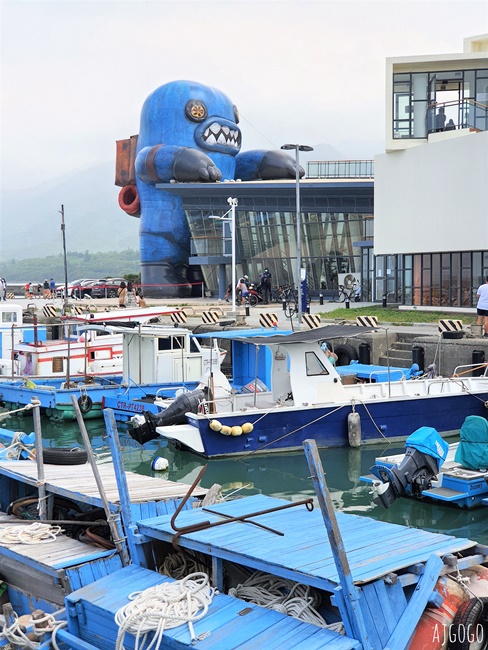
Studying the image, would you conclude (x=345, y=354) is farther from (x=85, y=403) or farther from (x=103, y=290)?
(x=103, y=290)

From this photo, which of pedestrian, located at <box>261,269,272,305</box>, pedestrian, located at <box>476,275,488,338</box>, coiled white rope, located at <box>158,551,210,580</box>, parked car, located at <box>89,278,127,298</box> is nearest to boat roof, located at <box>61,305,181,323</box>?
pedestrian, located at <box>476,275,488,338</box>

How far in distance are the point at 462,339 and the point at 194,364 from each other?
8.01 m

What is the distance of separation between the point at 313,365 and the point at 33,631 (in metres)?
11.8

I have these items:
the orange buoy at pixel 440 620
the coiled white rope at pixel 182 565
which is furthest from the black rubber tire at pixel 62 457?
the orange buoy at pixel 440 620

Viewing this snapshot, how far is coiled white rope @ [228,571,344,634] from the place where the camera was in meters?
6.86

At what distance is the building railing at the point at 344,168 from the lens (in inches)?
2218

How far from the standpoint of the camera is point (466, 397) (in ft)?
66.1

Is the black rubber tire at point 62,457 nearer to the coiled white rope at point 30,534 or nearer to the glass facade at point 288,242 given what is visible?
the coiled white rope at point 30,534

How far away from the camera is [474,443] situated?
14.2 m

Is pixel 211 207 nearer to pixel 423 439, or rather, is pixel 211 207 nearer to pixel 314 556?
pixel 423 439

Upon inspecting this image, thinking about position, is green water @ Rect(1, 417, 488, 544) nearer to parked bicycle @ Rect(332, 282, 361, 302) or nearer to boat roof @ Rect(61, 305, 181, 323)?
boat roof @ Rect(61, 305, 181, 323)

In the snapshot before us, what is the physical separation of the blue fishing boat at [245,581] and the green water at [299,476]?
17.7 feet

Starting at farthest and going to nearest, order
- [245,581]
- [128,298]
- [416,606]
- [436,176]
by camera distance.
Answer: [128,298]
[436,176]
[245,581]
[416,606]

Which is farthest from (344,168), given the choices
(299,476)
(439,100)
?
(299,476)
